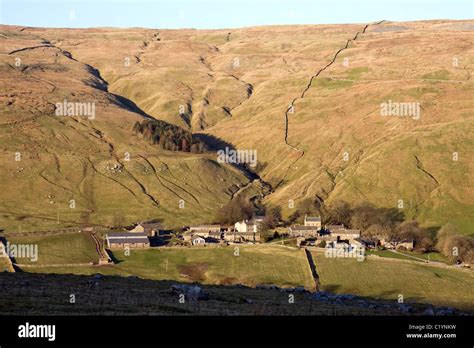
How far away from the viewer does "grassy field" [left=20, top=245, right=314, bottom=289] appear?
85625 mm

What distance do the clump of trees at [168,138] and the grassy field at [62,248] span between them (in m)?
64.3

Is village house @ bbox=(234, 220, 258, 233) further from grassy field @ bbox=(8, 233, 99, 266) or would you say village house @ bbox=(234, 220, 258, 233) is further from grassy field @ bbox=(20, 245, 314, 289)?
grassy field @ bbox=(8, 233, 99, 266)

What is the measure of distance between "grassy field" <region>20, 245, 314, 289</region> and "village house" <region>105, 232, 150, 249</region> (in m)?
2.67

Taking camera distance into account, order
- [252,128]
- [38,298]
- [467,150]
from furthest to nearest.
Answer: [252,128]
[467,150]
[38,298]

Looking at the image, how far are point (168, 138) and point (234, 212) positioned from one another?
2024 inches

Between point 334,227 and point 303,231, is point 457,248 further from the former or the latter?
point 303,231

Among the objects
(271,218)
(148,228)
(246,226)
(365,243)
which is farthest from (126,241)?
(365,243)

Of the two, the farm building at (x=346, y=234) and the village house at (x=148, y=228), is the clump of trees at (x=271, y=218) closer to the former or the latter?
the farm building at (x=346, y=234)

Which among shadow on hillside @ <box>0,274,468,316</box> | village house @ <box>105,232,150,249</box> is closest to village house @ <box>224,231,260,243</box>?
village house @ <box>105,232,150,249</box>

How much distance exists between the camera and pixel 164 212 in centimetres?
13138

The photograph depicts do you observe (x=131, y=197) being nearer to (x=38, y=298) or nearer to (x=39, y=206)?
(x=39, y=206)
